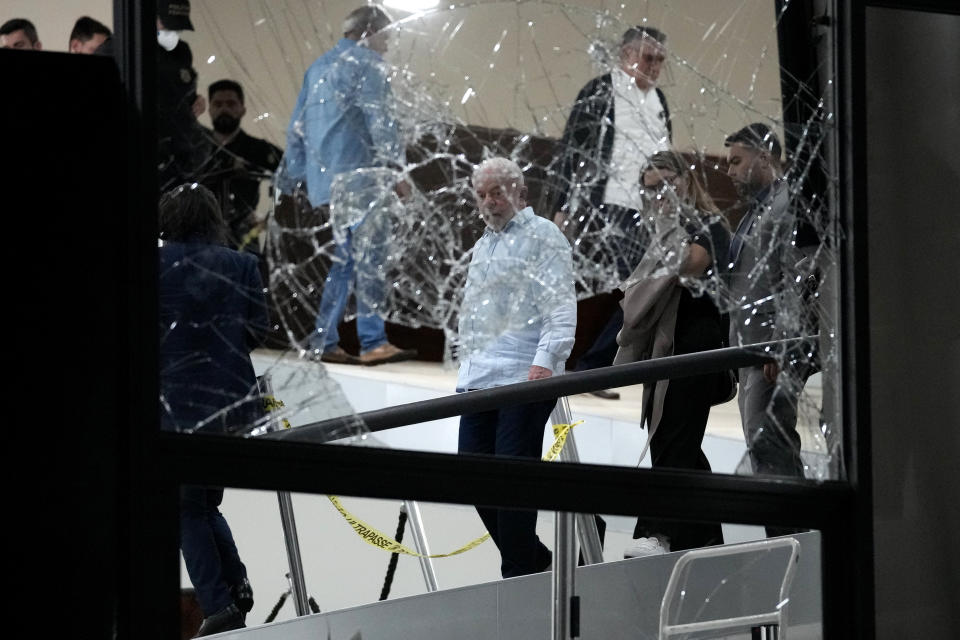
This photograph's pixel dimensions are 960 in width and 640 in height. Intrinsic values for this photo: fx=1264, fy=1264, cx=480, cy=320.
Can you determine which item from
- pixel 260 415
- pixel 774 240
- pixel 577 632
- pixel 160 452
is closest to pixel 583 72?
pixel 774 240

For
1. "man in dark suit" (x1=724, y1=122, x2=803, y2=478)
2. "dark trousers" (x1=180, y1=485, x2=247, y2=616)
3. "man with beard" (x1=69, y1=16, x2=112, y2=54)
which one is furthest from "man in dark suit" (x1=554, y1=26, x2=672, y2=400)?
"dark trousers" (x1=180, y1=485, x2=247, y2=616)

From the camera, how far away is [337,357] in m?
1.53

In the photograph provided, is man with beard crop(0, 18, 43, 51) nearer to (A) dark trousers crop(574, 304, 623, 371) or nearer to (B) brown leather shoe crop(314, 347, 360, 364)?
(A) dark trousers crop(574, 304, 623, 371)

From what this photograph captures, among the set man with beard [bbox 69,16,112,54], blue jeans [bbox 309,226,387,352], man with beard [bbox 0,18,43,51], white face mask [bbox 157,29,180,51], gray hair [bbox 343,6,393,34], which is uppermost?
man with beard [bbox 0,18,43,51]

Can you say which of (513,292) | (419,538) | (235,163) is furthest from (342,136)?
(419,538)

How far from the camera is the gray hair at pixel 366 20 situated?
1.50m

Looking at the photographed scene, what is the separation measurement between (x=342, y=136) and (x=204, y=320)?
276 mm

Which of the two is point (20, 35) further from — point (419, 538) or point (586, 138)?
point (586, 138)

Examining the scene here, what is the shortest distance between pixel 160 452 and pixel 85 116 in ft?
1.18

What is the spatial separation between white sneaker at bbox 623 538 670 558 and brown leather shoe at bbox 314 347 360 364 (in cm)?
155

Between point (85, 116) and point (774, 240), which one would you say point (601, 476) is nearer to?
point (774, 240)

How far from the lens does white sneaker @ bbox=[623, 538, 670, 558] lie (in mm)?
2936

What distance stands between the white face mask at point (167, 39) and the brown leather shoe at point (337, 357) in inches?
15.4

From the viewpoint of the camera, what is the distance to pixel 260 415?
1427 millimetres
